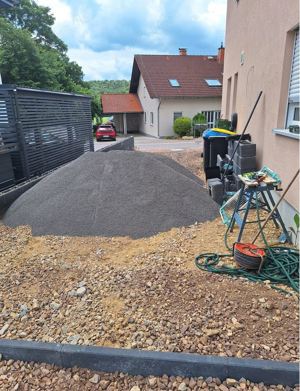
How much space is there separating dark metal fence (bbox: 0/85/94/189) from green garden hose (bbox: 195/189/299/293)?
4.62m

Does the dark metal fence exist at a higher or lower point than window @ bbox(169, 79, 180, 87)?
lower

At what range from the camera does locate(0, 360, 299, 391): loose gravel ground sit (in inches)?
72.1

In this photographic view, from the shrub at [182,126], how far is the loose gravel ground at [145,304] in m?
17.9

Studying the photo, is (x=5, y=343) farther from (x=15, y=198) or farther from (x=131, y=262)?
(x=15, y=198)

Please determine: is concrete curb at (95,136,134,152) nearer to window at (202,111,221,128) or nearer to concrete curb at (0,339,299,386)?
concrete curb at (0,339,299,386)

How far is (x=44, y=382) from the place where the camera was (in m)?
1.95

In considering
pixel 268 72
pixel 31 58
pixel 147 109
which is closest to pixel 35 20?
pixel 31 58

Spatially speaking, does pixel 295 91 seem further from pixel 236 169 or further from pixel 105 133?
pixel 105 133

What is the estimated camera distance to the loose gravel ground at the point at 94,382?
183cm

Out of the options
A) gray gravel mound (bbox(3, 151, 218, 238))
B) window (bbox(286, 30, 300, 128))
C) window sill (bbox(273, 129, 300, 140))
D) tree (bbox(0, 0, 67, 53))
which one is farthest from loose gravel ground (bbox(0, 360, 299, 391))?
tree (bbox(0, 0, 67, 53))

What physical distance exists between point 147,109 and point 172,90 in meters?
3.59

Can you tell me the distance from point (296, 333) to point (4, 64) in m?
25.4

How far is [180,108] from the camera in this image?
21.4 meters

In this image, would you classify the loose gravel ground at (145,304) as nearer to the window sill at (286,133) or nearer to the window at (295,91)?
the window sill at (286,133)
